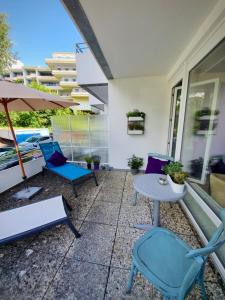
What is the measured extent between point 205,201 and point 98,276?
1589 millimetres

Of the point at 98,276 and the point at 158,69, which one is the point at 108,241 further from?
the point at 158,69

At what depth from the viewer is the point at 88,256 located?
171cm

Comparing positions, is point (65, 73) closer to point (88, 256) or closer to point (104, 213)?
point (104, 213)

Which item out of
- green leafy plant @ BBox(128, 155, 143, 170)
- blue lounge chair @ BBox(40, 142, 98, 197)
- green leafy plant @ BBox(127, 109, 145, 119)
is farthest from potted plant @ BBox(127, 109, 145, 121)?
blue lounge chair @ BBox(40, 142, 98, 197)

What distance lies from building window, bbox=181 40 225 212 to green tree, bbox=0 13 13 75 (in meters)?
12.7

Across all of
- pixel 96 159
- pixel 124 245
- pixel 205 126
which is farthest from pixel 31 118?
pixel 124 245

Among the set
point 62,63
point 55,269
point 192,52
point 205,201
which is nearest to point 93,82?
point 192,52

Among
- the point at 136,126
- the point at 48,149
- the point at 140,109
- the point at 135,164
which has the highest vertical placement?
the point at 140,109

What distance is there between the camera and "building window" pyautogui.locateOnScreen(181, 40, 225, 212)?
2.40 metres

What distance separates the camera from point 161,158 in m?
2.82

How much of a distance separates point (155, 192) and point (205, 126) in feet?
5.71

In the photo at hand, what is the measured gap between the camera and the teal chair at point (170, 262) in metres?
0.83

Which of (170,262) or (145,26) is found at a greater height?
(145,26)

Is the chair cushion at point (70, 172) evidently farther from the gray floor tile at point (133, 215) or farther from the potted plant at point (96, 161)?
the gray floor tile at point (133, 215)
